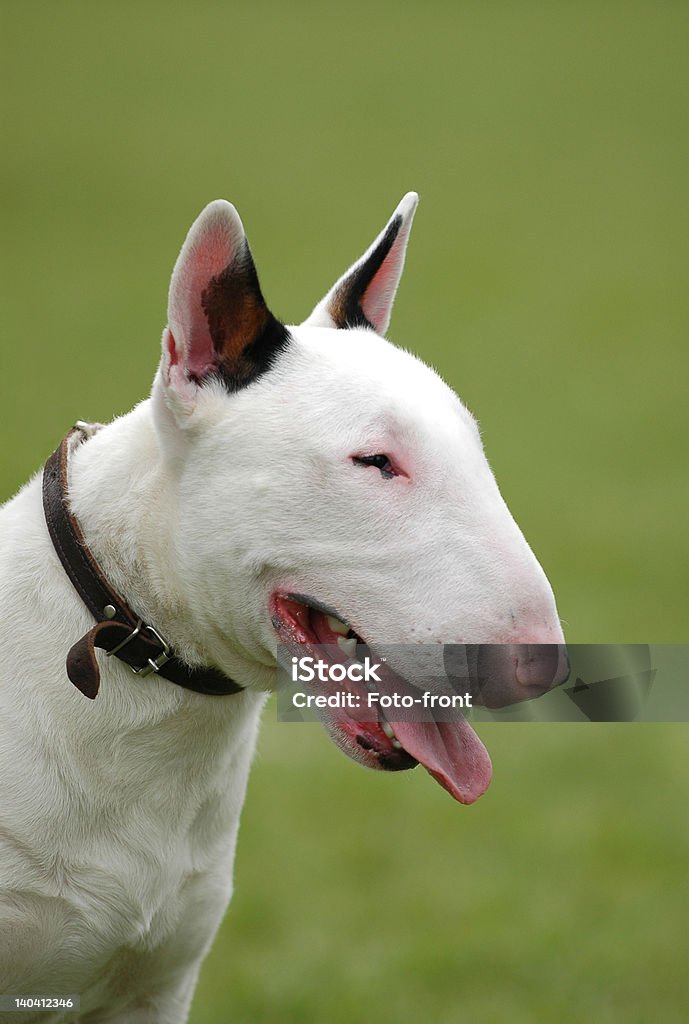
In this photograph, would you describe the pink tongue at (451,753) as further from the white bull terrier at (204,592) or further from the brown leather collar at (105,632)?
the brown leather collar at (105,632)

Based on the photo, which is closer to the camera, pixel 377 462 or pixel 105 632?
pixel 377 462

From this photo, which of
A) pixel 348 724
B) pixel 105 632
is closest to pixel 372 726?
pixel 348 724

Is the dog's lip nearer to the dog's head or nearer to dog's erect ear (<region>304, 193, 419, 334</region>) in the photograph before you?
the dog's head

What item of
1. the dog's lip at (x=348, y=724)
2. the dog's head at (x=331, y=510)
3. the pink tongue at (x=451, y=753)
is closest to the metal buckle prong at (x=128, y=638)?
the dog's head at (x=331, y=510)

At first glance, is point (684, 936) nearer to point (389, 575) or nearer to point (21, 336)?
point (389, 575)

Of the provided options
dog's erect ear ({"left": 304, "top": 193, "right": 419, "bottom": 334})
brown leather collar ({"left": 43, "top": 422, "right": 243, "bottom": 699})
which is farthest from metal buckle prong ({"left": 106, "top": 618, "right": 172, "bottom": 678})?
dog's erect ear ({"left": 304, "top": 193, "right": 419, "bottom": 334})

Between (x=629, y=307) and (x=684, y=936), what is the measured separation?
1167 centimetres

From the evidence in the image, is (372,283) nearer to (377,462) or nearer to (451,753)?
(377,462)

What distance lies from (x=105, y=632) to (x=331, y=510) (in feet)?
1.68

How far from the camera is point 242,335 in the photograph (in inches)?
109

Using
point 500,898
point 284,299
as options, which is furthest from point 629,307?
point 500,898

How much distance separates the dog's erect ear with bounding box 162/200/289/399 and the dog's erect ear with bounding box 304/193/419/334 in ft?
1.25

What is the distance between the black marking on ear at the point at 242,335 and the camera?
8.92ft

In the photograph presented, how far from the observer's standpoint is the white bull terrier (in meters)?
2.59
